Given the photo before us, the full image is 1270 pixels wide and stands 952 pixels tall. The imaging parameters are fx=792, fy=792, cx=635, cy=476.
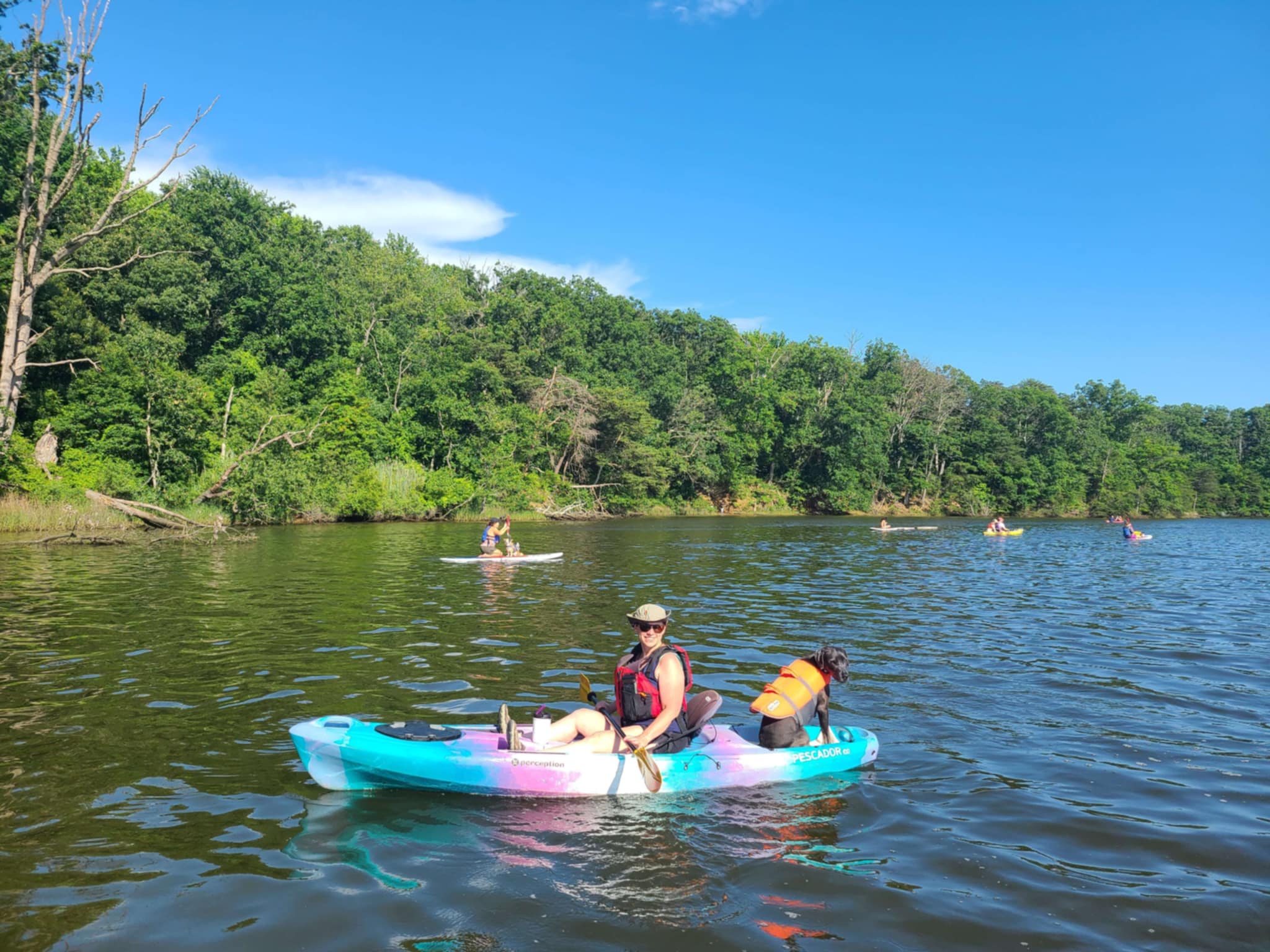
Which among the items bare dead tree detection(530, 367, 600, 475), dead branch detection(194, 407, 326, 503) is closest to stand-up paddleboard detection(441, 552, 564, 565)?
dead branch detection(194, 407, 326, 503)

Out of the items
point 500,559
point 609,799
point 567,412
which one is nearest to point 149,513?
point 500,559

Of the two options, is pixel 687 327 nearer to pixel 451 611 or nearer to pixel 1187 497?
pixel 1187 497

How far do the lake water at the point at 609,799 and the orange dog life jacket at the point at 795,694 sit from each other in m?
0.62

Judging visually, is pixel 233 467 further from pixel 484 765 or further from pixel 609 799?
pixel 609 799

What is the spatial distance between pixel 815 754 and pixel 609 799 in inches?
70.2

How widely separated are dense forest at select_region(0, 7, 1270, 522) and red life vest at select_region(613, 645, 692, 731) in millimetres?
26304

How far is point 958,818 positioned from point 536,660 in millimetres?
5893

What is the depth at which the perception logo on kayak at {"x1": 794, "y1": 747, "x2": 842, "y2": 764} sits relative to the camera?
6559 millimetres

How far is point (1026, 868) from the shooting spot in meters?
5.07

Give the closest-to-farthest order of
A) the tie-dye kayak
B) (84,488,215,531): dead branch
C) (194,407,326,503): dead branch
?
1. the tie-dye kayak
2. (84,488,215,531): dead branch
3. (194,407,326,503): dead branch

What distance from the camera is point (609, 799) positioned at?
6141mm

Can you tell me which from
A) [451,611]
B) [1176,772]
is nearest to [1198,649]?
[1176,772]

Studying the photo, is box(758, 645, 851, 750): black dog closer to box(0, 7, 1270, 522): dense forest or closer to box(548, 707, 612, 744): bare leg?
box(548, 707, 612, 744): bare leg

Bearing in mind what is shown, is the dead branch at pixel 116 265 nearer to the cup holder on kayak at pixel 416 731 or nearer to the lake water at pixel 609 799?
the lake water at pixel 609 799
